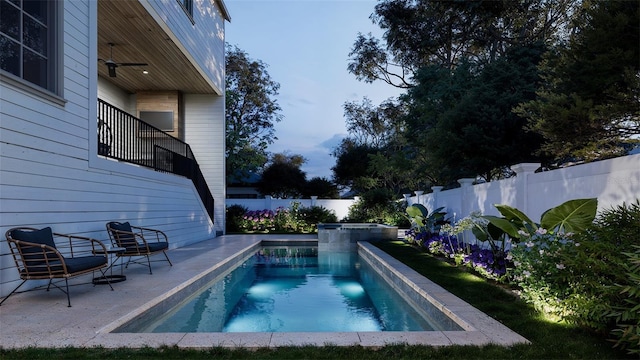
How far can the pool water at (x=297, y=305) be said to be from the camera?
15.0 feet

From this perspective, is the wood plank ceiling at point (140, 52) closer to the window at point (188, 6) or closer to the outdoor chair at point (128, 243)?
the window at point (188, 6)

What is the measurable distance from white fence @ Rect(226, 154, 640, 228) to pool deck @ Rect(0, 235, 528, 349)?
2.03 m

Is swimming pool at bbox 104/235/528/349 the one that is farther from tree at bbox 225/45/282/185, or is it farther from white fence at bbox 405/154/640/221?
tree at bbox 225/45/282/185

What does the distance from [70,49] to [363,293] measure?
552 cm

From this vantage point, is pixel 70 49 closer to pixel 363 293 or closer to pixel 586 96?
pixel 363 293

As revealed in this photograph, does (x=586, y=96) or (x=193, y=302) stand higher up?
(x=586, y=96)

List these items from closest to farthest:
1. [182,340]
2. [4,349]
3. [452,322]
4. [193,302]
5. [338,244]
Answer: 1. [4,349]
2. [182,340]
3. [452,322]
4. [193,302]
5. [338,244]

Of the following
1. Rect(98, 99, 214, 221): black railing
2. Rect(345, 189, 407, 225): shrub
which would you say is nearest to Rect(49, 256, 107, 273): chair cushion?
Rect(98, 99, 214, 221): black railing

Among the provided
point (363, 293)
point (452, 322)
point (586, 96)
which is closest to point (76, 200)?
point (363, 293)

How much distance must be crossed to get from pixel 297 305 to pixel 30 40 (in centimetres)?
483

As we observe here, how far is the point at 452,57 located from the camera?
21.9 metres

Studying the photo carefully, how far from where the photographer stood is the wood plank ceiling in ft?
26.3

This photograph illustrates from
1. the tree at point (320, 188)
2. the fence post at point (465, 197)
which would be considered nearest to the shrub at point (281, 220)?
the fence post at point (465, 197)

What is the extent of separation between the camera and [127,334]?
11.3 feet
